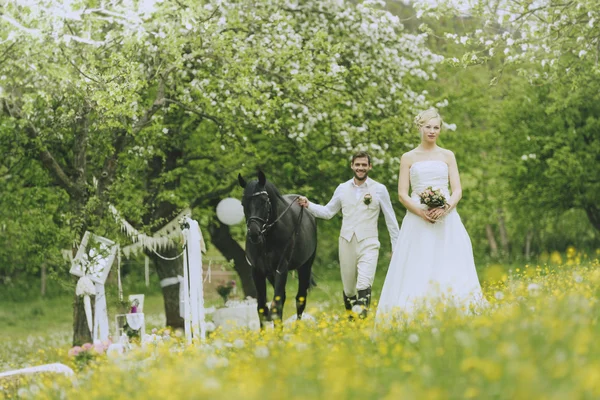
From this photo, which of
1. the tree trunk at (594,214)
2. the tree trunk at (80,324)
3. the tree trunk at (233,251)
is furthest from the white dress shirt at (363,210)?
the tree trunk at (594,214)

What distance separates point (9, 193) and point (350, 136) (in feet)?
27.3

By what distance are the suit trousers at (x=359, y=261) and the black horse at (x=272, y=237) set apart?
0.76m

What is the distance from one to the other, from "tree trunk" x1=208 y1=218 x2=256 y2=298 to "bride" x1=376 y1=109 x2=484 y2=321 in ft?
53.0

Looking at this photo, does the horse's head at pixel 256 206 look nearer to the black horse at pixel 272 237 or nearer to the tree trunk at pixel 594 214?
the black horse at pixel 272 237

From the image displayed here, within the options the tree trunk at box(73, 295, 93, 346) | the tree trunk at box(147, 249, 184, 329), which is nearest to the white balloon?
the tree trunk at box(73, 295, 93, 346)

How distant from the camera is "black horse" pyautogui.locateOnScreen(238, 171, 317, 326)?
1309 cm

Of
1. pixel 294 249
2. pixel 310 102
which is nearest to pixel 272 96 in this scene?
pixel 310 102

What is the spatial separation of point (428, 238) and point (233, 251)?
16914 mm

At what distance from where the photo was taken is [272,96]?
73.3 ft

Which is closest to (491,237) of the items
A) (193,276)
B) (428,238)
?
(193,276)

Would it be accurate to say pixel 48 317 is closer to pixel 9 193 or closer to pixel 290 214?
pixel 9 193

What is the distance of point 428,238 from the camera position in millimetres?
11930

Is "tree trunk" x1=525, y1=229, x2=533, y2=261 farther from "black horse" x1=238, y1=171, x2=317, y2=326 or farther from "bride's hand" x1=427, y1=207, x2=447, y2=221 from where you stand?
"bride's hand" x1=427, y1=207, x2=447, y2=221

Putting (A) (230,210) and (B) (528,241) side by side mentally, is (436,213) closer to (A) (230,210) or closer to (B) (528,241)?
(A) (230,210)
